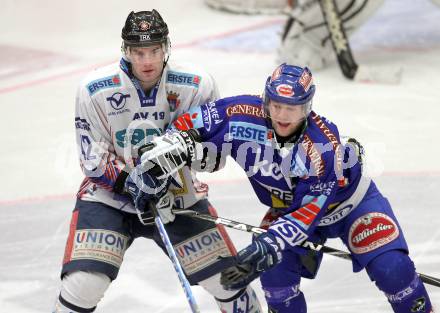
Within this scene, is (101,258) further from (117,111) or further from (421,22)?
(421,22)

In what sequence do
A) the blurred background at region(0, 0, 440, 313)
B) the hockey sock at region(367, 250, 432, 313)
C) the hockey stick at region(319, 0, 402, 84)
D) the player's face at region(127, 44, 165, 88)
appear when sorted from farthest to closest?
the hockey stick at region(319, 0, 402, 84)
the blurred background at region(0, 0, 440, 313)
the player's face at region(127, 44, 165, 88)
the hockey sock at region(367, 250, 432, 313)

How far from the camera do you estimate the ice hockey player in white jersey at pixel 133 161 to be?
3.65 metres

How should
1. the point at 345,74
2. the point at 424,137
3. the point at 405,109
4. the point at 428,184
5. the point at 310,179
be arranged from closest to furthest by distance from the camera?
the point at 310,179 < the point at 428,184 < the point at 424,137 < the point at 405,109 < the point at 345,74

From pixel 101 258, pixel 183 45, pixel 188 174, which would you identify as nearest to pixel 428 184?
pixel 188 174

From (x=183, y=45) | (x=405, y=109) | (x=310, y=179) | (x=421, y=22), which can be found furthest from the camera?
(x=421, y=22)

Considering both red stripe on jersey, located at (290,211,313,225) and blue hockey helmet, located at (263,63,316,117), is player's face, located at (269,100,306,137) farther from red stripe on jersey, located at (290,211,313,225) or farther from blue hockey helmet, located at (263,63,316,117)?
red stripe on jersey, located at (290,211,313,225)

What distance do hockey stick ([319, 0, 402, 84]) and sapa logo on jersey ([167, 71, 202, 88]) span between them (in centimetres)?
386

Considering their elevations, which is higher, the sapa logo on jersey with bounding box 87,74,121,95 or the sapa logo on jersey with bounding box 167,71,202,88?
the sapa logo on jersey with bounding box 87,74,121,95

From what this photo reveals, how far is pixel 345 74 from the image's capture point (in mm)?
7504

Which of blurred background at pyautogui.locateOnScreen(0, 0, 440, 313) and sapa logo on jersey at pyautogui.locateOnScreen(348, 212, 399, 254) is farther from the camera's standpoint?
blurred background at pyautogui.locateOnScreen(0, 0, 440, 313)

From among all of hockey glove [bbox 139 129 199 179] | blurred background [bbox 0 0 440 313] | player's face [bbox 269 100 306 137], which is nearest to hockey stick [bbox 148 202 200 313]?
hockey glove [bbox 139 129 199 179]

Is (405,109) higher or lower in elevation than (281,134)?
lower

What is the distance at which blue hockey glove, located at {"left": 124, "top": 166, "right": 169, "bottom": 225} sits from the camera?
11.9 ft

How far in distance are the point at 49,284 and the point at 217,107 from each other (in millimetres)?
1536
